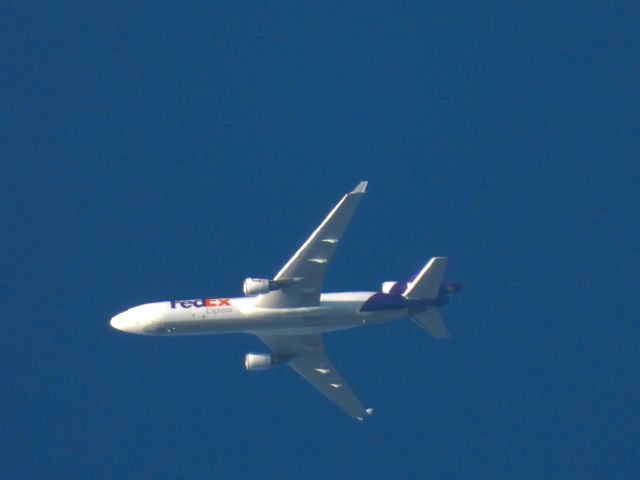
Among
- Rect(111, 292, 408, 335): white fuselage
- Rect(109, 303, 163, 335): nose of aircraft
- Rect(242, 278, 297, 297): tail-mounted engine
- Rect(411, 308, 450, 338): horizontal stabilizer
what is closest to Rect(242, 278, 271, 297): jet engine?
Rect(242, 278, 297, 297): tail-mounted engine

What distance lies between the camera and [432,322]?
3467 inches

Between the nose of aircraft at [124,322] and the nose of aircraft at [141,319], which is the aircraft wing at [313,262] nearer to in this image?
the nose of aircraft at [141,319]

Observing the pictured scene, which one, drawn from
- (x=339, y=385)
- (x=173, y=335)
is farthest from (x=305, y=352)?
(x=173, y=335)

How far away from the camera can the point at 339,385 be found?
9519 cm

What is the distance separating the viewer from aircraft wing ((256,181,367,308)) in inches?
3280

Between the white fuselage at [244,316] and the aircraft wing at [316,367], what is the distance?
16.6 ft

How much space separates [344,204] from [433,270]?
9.45 m

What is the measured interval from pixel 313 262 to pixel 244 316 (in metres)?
7.02

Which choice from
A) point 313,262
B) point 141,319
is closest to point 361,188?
point 313,262

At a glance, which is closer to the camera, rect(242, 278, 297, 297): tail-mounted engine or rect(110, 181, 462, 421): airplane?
rect(242, 278, 297, 297): tail-mounted engine

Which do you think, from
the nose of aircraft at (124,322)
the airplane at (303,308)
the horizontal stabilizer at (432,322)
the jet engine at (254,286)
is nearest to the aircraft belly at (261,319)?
the airplane at (303,308)

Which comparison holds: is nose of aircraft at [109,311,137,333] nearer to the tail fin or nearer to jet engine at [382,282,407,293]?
jet engine at [382,282,407,293]

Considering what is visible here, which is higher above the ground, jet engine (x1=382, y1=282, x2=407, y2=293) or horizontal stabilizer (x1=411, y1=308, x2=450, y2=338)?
jet engine (x1=382, y1=282, x2=407, y2=293)

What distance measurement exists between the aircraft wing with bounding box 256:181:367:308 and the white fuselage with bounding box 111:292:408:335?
791 millimetres
